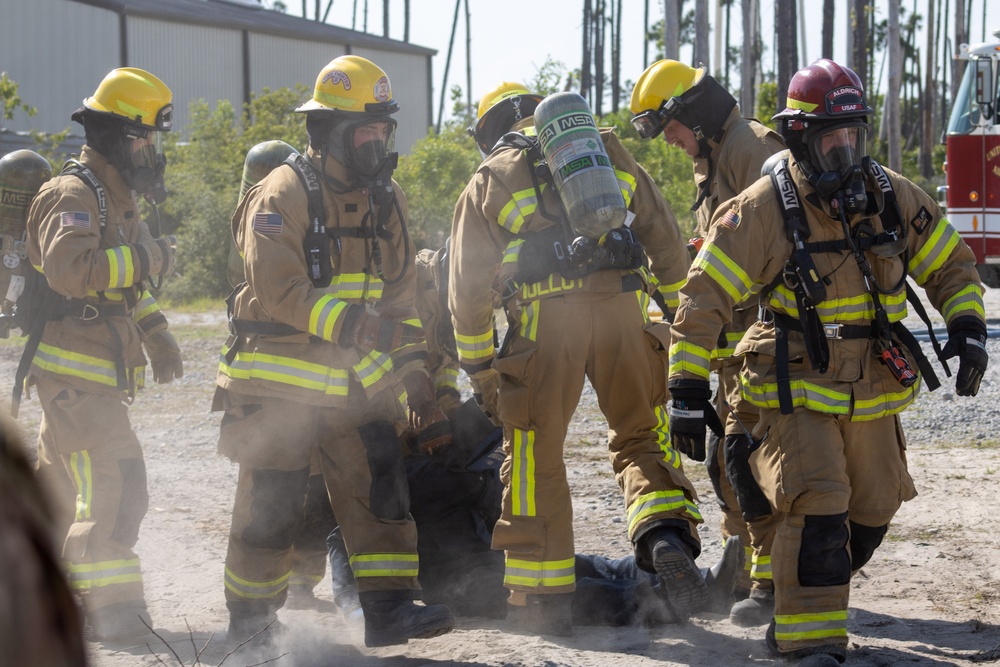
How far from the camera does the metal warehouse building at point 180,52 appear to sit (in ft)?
93.4

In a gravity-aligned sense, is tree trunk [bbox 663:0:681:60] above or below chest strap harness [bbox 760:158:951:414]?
above

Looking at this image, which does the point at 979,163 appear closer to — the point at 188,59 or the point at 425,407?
the point at 425,407

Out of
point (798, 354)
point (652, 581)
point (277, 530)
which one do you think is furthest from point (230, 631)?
point (798, 354)

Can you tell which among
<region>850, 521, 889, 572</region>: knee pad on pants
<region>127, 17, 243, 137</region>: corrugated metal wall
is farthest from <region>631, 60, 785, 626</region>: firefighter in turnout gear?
<region>127, 17, 243, 137</region>: corrugated metal wall

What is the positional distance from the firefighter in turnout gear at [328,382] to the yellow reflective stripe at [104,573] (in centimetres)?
47

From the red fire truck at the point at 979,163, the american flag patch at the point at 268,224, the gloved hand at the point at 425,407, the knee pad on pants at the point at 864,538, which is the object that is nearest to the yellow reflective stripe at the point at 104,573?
the gloved hand at the point at 425,407

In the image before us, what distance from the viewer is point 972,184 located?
14.0 metres

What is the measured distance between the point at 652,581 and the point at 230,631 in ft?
5.52

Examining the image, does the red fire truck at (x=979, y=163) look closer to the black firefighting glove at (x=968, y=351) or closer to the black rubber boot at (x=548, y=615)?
the black firefighting glove at (x=968, y=351)

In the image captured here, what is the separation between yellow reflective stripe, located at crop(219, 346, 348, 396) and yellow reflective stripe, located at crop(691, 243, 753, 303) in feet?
4.69

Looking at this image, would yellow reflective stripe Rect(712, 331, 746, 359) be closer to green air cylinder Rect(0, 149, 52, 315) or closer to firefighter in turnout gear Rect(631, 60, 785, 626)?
firefighter in turnout gear Rect(631, 60, 785, 626)

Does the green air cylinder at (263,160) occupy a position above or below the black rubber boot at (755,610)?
above

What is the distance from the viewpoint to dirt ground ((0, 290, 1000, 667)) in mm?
4211

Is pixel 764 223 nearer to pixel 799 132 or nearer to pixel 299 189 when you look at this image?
pixel 799 132
